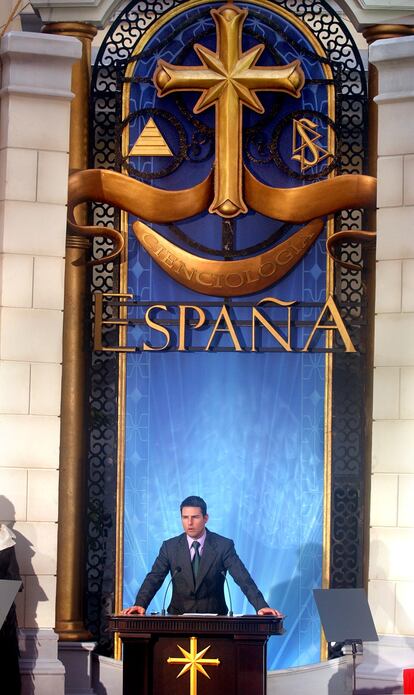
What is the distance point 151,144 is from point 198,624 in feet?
12.2

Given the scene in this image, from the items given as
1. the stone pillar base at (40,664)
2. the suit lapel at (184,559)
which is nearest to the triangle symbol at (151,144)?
the suit lapel at (184,559)

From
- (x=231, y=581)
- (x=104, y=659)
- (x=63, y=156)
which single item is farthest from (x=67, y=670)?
(x=63, y=156)

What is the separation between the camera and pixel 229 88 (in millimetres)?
10883

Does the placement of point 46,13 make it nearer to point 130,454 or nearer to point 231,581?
point 130,454

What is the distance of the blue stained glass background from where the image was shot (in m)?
10.7

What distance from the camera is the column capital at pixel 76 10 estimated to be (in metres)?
10.9

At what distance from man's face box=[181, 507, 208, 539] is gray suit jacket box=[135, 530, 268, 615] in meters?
0.10

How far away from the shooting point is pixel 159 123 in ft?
36.1

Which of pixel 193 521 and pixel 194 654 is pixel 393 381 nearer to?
pixel 193 521

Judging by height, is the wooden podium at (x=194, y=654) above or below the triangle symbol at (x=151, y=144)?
below

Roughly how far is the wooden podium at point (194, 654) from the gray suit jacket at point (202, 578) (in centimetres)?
66

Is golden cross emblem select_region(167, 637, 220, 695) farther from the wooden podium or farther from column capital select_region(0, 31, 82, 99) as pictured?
column capital select_region(0, 31, 82, 99)

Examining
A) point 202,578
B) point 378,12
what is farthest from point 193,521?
point 378,12

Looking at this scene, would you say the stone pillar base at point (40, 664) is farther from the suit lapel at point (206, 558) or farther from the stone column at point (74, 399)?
the suit lapel at point (206, 558)
